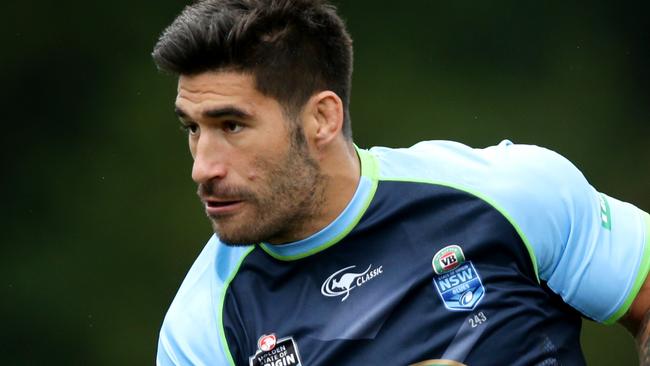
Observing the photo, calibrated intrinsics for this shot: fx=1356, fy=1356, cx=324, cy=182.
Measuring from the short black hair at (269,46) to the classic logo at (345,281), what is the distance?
349mm

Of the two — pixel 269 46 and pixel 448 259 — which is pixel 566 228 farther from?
pixel 269 46

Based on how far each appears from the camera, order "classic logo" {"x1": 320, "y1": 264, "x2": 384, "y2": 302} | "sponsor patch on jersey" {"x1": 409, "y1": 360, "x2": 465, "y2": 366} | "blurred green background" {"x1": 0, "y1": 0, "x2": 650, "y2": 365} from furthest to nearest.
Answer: "blurred green background" {"x1": 0, "y1": 0, "x2": 650, "y2": 365}
"classic logo" {"x1": 320, "y1": 264, "x2": 384, "y2": 302}
"sponsor patch on jersey" {"x1": 409, "y1": 360, "x2": 465, "y2": 366}

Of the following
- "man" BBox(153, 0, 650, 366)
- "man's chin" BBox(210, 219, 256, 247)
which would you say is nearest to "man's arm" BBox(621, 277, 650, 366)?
"man" BBox(153, 0, 650, 366)

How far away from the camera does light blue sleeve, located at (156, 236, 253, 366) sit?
306cm

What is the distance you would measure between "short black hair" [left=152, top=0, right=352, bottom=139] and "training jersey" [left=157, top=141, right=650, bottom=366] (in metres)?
0.29

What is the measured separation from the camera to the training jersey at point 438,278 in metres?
3.02

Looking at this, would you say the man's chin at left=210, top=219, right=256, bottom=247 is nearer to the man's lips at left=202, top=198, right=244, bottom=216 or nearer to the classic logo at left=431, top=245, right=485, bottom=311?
the man's lips at left=202, top=198, right=244, bottom=216

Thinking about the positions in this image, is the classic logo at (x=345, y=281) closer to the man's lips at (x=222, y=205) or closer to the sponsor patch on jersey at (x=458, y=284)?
the sponsor patch on jersey at (x=458, y=284)

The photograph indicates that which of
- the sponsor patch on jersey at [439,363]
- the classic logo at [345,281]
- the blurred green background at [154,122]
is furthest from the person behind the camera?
the blurred green background at [154,122]

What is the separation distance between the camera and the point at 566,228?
9.98 ft

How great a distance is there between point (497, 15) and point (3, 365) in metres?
2.62

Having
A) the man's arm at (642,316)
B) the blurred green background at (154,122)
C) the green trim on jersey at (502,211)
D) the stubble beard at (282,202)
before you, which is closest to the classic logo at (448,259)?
the green trim on jersey at (502,211)

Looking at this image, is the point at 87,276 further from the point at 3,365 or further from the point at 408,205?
the point at 408,205

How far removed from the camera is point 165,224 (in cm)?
597
